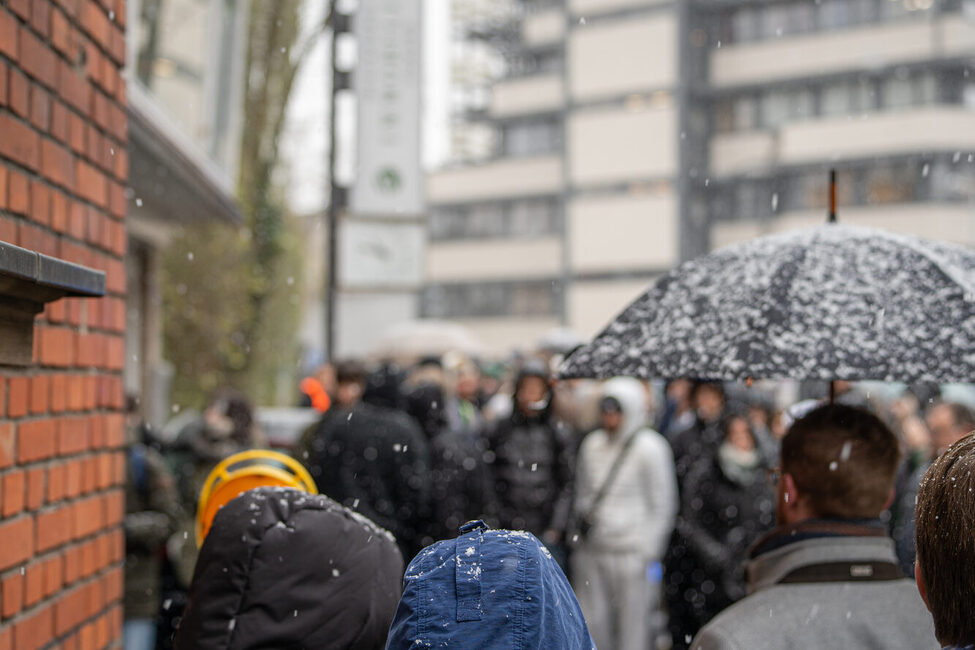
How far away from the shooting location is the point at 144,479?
638cm

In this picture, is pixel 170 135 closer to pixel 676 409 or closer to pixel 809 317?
pixel 809 317

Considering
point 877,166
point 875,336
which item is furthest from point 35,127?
point 877,166

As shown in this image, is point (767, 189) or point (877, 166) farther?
point (767, 189)

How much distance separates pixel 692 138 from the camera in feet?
139

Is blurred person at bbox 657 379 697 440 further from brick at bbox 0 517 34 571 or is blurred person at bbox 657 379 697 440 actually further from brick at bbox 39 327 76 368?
brick at bbox 0 517 34 571

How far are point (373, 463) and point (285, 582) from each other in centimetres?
436

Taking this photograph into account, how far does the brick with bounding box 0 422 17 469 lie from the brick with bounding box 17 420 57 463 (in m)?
0.04

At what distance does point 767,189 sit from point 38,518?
41.0m

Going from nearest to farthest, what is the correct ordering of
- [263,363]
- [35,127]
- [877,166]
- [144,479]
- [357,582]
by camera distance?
1. [357,582]
2. [35,127]
3. [144,479]
4. [263,363]
5. [877,166]

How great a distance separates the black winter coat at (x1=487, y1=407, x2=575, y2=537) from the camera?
803 cm

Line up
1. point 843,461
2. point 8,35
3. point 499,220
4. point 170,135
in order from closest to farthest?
point 8,35
point 843,461
point 170,135
point 499,220

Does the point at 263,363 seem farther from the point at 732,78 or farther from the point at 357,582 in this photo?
the point at 732,78

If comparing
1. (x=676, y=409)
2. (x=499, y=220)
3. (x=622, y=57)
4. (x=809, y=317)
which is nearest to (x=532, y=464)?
(x=676, y=409)

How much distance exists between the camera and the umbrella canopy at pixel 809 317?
2.93 meters
